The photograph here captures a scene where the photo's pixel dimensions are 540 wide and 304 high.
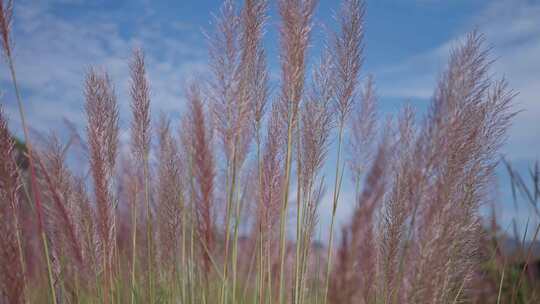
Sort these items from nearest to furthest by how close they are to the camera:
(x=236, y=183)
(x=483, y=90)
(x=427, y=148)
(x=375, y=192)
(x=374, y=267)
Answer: (x=427, y=148) < (x=483, y=90) < (x=375, y=192) < (x=374, y=267) < (x=236, y=183)

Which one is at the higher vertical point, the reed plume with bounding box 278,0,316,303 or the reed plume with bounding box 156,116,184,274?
the reed plume with bounding box 278,0,316,303

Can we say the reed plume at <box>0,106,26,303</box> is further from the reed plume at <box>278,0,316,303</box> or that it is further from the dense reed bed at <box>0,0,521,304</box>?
the reed plume at <box>278,0,316,303</box>

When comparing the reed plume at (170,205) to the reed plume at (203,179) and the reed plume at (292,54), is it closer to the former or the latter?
the reed plume at (203,179)

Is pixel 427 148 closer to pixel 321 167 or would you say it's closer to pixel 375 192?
pixel 375 192

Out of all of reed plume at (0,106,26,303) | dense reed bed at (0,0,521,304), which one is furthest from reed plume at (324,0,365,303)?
reed plume at (0,106,26,303)

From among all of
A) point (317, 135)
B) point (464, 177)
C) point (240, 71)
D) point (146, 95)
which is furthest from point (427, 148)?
point (146, 95)

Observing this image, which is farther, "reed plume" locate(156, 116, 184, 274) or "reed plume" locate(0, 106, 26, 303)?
"reed plume" locate(156, 116, 184, 274)

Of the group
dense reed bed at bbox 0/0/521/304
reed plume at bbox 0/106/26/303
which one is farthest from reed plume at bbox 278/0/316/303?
reed plume at bbox 0/106/26/303

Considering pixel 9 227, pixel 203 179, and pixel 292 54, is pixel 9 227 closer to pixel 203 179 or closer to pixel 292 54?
pixel 203 179

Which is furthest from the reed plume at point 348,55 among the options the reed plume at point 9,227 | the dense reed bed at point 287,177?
the reed plume at point 9,227

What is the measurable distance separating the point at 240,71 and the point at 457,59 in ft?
2.75

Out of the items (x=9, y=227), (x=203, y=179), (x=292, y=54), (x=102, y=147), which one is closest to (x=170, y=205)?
(x=203, y=179)

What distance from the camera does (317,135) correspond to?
2.15 metres

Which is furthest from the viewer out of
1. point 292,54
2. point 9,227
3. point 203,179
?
point 203,179
